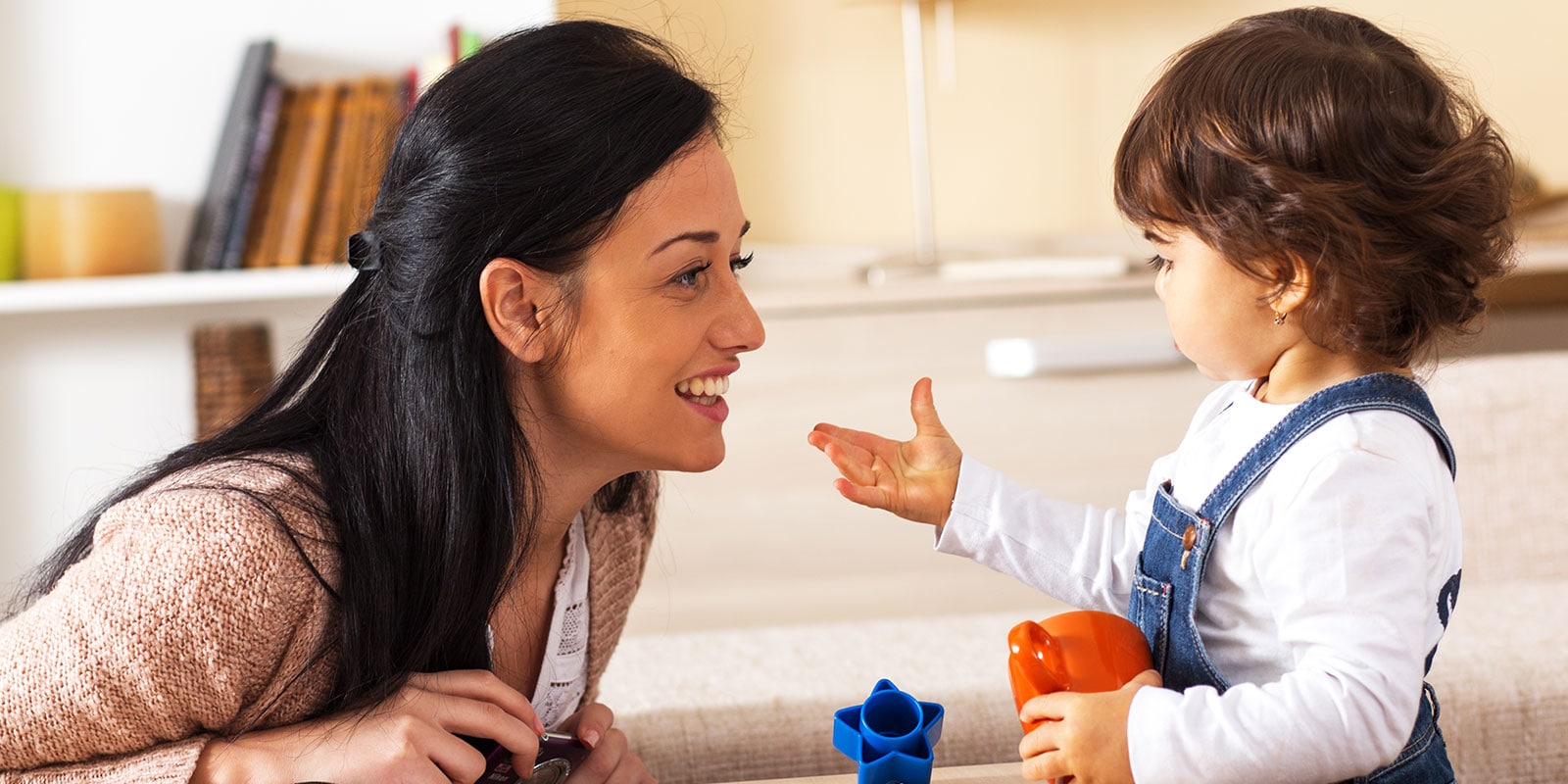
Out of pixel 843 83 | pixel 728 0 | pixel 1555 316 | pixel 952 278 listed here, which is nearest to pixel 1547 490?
pixel 952 278

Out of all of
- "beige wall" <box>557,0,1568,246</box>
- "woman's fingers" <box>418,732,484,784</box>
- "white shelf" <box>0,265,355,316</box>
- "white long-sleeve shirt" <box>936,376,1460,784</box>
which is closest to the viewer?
"white long-sleeve shirt" <box>936,376,1460,784</box>

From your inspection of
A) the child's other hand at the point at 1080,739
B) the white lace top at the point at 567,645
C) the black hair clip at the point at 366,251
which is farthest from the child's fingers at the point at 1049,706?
the black hair clip at the point at 366,251

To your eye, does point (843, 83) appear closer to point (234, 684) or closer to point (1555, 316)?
point (1555, 316)

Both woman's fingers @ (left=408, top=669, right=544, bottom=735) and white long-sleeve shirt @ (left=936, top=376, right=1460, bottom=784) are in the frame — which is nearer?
white long-sleeve shirt @ (left=936, top=376, right=1460, bottom=784)

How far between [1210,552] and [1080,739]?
17 cm

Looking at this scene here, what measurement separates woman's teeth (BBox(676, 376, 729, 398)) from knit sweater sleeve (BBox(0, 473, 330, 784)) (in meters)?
0.29

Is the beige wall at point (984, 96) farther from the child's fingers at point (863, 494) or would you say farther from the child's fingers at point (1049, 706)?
the child's fingers at point (1049, 706)

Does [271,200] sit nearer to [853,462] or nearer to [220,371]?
[220,371]

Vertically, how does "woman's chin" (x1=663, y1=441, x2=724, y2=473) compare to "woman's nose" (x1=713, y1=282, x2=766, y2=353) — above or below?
below

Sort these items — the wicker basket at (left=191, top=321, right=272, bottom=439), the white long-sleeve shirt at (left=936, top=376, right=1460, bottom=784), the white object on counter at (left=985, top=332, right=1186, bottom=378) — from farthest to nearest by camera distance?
the wicker basket at (left=191, top=321, right=272, bottom=439), the white object on counter at (left=985, top=332, right=1186, bottom=378), the white long-sleeve shirt at (left=936, top=376, right=1460, bottom=784)

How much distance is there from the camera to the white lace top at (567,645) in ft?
3.62

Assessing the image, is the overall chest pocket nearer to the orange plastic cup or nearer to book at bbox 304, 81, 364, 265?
the orange plastic cup

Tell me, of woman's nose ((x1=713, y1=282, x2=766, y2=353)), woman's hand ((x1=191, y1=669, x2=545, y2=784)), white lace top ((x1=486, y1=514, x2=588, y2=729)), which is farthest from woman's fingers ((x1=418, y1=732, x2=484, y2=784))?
woman's nose ((x1=713, y1=282, x2=766, y2=353))

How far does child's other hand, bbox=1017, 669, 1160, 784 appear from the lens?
2.52 feet
